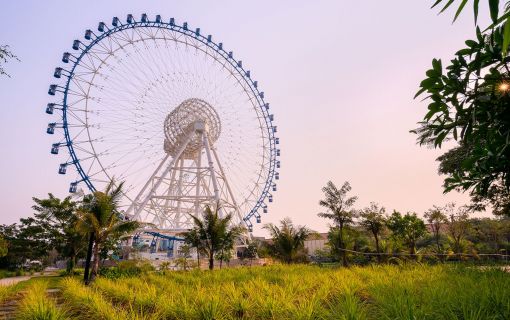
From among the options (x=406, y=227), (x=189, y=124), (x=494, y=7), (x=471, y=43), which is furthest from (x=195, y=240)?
(x=494, y=7)

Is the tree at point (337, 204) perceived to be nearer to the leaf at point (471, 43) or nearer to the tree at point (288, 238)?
the tree at point (288, 238)

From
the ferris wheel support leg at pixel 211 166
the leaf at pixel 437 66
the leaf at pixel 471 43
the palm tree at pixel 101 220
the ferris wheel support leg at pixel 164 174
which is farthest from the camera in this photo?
the ferris wheel support leg at pixel 211 166

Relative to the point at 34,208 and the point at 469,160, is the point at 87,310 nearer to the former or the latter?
the point at 469,160

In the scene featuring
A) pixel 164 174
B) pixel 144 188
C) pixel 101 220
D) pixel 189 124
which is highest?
pixel 189 124

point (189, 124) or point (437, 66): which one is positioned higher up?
point (189, 124)

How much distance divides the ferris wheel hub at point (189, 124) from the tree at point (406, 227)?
2279 cm

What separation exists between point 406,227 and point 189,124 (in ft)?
87.4

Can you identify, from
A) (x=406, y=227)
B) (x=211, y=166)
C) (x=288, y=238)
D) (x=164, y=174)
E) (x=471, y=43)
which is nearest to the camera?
(x=471, y=43)

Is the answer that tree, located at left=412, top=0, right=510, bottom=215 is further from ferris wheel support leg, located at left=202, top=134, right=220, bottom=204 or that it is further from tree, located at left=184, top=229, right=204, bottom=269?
ferris wheel support leg, located at left=202, top=134, right=220, bottom=204

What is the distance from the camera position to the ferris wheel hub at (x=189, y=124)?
3803 centimetres

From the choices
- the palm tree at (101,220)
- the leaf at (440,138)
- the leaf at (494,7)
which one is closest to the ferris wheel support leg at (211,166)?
the palm tree at (101,220)

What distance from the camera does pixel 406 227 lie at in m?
33.7

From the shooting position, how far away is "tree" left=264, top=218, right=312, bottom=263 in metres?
28.6

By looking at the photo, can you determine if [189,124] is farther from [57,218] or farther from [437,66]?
→ [437,66]
